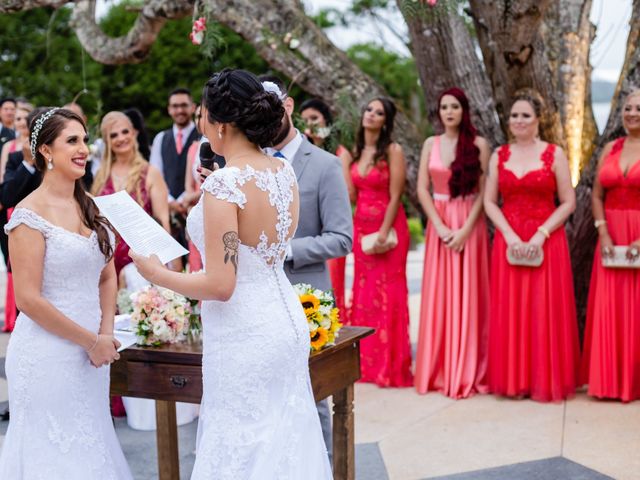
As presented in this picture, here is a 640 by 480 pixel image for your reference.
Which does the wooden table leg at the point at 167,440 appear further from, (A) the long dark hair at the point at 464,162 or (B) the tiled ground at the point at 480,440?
(A) the long dark hair at the point at 464,162

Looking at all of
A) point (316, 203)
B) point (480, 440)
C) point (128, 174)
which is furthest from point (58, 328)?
point (480, 440)

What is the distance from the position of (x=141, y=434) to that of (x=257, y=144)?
317 cm

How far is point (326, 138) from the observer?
7.65 metres

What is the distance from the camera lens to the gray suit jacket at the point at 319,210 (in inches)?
164

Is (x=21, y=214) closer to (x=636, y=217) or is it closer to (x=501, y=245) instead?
(x=501, y=245)

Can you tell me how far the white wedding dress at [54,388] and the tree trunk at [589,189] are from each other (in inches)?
176

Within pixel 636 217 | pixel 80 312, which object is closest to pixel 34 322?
pixel 80 312

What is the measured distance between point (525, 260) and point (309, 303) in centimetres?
303

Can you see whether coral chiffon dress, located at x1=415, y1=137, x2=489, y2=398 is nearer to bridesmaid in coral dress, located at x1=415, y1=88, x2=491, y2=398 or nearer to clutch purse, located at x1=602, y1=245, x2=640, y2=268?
bridesmaid in coral dress, located at x1=415, y1=88, x2=491, y2=398

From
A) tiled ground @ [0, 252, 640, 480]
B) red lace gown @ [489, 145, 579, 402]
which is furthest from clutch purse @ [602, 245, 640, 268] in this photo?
tiled ground @ [0, 252, 640, 480]

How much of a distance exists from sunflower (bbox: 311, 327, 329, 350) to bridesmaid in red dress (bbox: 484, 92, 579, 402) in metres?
2.99

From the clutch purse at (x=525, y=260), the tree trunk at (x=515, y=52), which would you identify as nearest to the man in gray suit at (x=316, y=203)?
the tree trunk at (x=515, y=52)

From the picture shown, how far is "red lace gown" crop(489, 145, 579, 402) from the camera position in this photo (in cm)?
635

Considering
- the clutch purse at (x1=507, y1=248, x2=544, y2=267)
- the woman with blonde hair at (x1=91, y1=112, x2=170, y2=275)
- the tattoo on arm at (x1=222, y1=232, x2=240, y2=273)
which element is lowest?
the clutch purse at (x1=507, y1=248, x2=544, y2=267)
